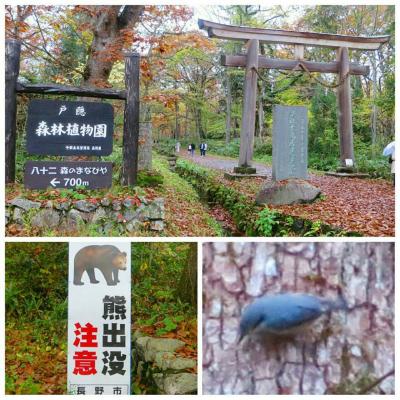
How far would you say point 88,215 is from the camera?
194 inches

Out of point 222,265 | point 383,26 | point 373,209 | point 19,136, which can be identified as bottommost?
point 222,265

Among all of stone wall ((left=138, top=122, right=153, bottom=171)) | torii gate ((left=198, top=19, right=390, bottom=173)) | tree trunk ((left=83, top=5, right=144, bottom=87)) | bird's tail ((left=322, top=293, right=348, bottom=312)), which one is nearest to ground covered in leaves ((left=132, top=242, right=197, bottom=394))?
bird's tail ((left=322, top=293, right=348, bottom=312))

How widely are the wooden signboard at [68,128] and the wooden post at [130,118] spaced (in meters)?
Result: 0.24

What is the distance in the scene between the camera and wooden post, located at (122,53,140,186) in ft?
17.4

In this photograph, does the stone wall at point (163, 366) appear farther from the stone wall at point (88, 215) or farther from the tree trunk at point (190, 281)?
the stone wall at point (88, 215)

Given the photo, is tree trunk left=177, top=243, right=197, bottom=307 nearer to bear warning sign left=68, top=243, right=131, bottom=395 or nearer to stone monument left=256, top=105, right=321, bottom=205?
bear warning sign left=68, top=243, right=131, bottom=395

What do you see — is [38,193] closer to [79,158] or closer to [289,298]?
[79,158]

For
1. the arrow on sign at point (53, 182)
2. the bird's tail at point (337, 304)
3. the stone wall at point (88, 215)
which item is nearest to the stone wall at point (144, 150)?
the stone wall at point (88, 215)

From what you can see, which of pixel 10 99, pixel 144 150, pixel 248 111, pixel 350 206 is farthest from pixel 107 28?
pixel 350 206

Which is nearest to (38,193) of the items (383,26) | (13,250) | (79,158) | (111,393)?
(13,250)

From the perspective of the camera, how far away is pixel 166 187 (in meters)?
7.05

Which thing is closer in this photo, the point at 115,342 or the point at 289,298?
the point at 289,298

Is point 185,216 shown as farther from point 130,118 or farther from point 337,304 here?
point 337,304

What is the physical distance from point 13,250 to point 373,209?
16.7 ft
